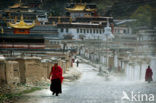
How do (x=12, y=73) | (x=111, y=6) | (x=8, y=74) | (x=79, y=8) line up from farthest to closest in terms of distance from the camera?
(x=111, y=6)
(x=79, y=8)
(x=12, y=73)
(x=8, y=74)

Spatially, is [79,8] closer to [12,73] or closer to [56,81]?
[12,73]

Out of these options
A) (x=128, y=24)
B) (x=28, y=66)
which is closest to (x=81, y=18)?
(x=128, y=24)

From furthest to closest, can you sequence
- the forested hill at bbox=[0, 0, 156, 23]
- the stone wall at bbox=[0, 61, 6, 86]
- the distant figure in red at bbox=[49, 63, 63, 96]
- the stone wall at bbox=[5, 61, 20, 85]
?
the forested hill at bbox=[0, 0, 156, 23], the stone wall at bbox=[5, 61, 20, 85], the stone wall at bbox=[0, 61, 6, 86], the distant figure in red at bbox=[49, 63, 63, 96]

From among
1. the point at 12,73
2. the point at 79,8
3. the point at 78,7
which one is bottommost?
the point at 12,73

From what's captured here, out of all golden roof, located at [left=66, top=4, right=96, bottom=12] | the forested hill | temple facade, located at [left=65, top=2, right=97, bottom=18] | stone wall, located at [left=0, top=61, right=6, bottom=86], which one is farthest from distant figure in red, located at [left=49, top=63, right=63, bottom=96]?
golden roof, located at [left=66, top=4, right=96, bottom=12]

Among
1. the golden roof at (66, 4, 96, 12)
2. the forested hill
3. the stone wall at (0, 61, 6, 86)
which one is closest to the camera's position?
the stone wall at (0, 61, 6, 86)

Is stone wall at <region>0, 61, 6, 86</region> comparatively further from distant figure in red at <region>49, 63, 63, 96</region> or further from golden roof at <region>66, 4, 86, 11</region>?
golden roof at <region>66, 4, 86, 11</region>

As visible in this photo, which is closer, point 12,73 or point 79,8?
point 12,73

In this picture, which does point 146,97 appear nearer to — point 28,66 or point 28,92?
point 28,92

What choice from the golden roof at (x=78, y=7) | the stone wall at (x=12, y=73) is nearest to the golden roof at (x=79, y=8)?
the golden roof at (x=78, y=7)

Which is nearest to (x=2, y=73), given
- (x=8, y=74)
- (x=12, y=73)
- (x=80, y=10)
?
(x=8, y=74)

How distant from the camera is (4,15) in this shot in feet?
255

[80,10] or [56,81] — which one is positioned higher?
[80,10]

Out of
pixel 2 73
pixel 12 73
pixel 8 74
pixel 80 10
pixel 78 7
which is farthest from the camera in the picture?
pixel 78 7
